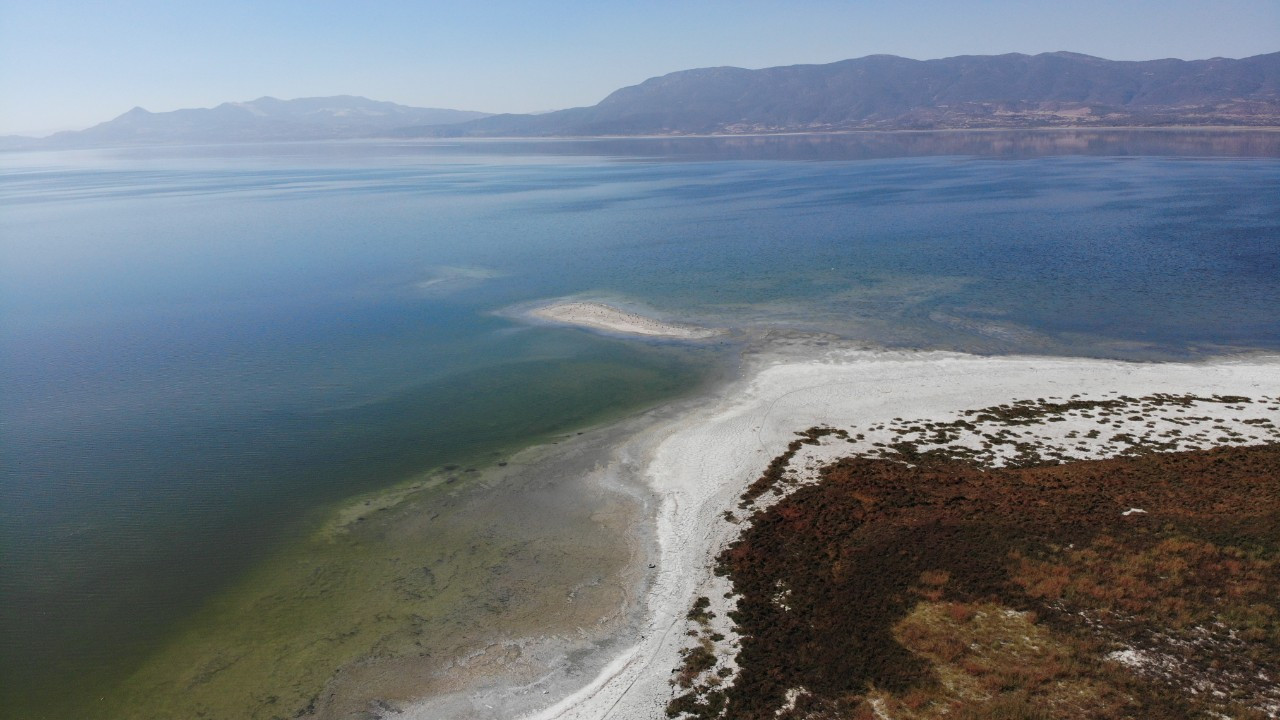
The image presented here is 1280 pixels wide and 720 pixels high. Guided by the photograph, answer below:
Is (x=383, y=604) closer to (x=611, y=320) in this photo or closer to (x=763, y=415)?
(x=763, y=415)

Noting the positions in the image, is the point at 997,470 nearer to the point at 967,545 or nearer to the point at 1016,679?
the point at 967,545

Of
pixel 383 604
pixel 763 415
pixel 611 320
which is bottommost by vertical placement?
pixel 383 604

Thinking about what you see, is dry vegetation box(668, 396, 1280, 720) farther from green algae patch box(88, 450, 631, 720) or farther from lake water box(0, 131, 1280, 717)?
lake water box(0, 131, 1280, 717)

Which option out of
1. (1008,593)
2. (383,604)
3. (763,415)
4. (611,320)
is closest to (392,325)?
(611,320)

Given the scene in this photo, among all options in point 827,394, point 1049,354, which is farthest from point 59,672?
point 1049,354

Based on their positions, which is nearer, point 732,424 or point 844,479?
point 844,479

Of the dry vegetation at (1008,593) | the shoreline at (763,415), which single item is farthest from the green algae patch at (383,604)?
the dry vegetation at (1008,593)

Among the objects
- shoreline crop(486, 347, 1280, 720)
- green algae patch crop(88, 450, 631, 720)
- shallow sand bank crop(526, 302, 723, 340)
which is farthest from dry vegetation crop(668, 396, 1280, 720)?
shallow sand bank crop(526, 302, 723, 340)
